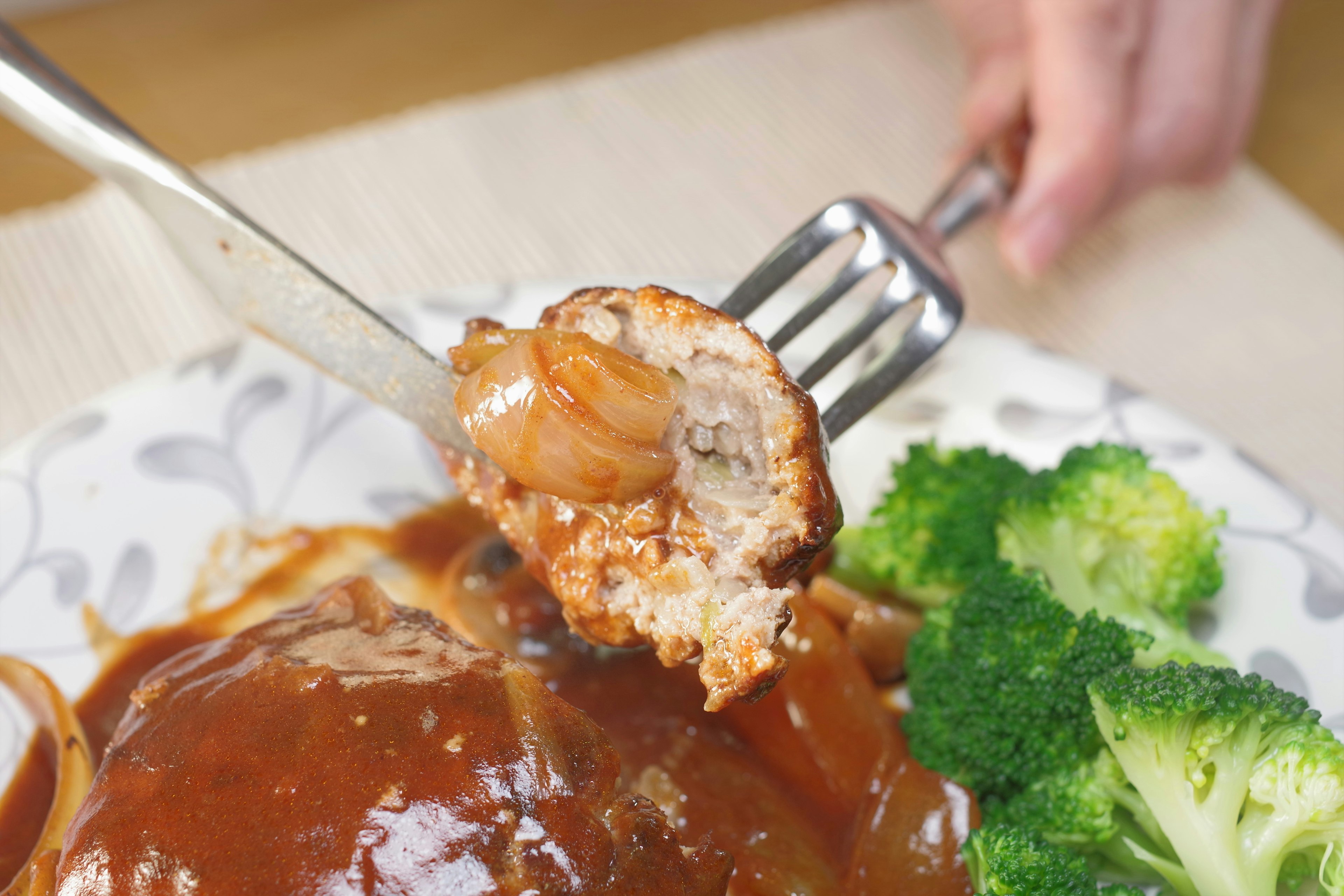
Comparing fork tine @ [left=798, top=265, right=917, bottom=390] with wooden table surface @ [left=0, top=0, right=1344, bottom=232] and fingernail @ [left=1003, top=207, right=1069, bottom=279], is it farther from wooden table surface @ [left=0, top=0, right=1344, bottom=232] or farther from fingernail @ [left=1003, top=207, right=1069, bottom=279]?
wooden table surface @ [left=0, top=0, right=1344, bottom=232]

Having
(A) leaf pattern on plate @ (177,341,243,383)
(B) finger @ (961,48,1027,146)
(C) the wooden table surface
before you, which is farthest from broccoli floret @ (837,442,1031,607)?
(C) the wooden table surface

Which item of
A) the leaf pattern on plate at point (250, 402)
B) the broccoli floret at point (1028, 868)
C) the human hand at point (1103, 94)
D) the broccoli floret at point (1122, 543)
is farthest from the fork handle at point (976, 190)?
the leaf pattern on plate at point (250, 402)

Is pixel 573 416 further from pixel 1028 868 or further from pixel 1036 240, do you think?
pixel 1036 240

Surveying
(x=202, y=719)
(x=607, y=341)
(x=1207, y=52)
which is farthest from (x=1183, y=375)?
(x=202, y=719)

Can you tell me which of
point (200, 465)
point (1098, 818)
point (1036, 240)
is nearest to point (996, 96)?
point (1036, 240)

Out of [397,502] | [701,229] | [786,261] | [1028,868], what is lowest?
[1028,868]

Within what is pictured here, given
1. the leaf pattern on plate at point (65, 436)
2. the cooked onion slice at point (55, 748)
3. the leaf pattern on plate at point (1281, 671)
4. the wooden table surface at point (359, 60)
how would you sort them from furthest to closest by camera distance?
the wooden table surface at point (359, 60)
the leaf pattern on plate at point (65, 436)
the leaf pattern on plate at point (1281, 671)
the cooked onion slice at point (55, 748)

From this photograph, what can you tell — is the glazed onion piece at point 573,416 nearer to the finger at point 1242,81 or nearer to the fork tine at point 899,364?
the fork tine at point 899,364
